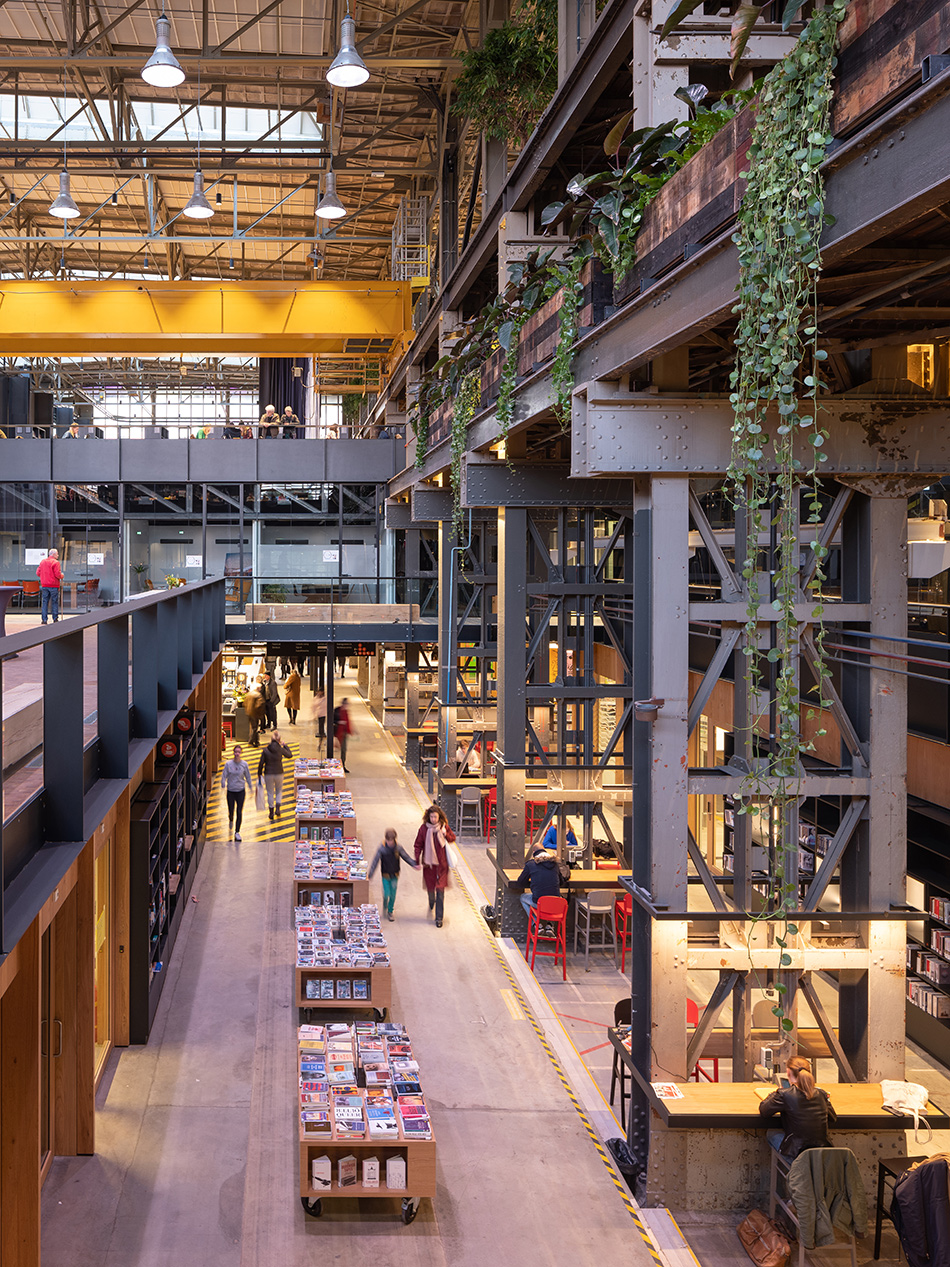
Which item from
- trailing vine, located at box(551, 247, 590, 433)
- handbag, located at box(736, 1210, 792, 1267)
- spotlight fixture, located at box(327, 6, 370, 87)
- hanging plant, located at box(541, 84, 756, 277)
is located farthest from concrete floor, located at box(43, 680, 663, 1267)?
spotlight fixture, located at box(327, 6, 370, 87)

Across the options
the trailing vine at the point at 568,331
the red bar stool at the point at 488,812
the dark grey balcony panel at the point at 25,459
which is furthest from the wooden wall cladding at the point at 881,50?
the dark grey balcony panel at the point at 25,459

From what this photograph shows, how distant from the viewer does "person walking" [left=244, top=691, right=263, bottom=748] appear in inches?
1088

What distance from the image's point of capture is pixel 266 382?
44.7 m

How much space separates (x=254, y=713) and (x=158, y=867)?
53.6 ft

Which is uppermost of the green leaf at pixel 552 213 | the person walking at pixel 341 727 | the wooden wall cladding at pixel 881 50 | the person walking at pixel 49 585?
the green leaf at pixel 552 213

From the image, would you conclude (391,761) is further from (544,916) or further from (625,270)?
(625,270)

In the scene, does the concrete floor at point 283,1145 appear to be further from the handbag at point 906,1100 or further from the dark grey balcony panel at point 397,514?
the dark grey balcony panel at point 397,514

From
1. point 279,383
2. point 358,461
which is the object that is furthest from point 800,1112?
point 279,383

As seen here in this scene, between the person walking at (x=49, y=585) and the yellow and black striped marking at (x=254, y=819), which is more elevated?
the person walking at (x=49, y=585)

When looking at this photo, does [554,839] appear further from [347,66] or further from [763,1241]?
[347,66]

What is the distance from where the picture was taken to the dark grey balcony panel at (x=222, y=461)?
2684cm

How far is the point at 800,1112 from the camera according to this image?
6.62m

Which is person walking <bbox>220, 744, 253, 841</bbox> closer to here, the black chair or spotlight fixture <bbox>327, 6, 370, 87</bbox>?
the black chair

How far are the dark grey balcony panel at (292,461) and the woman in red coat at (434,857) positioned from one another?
15.0 m
